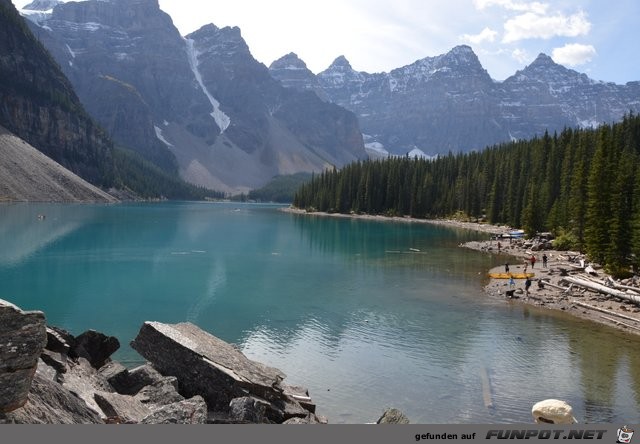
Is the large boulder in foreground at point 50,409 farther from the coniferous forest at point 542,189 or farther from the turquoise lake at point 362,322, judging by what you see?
the coniferous forest at point 542,189

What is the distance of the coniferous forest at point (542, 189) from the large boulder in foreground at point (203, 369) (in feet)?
143

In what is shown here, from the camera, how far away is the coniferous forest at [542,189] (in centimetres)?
5775

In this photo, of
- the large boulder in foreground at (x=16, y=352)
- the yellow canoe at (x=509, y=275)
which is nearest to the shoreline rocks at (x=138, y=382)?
the large boulder in foreground at (x=16, y=352)

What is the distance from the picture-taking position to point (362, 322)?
36.4 metres

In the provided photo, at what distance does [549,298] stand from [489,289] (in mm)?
5745

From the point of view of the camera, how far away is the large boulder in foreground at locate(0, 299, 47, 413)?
1079 centimetres

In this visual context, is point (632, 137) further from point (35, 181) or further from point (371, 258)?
point (35, 181)

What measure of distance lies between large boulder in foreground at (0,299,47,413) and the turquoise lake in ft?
38.8

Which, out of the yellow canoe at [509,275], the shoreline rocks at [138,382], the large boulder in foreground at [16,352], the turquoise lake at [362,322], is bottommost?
the turquoise lake at [362,322]

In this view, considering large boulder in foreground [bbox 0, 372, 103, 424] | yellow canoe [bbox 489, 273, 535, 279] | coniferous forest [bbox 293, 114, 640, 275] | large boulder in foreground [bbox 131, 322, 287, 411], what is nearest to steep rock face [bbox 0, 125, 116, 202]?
coniferous forest [bbox 293, 114, 640, 275]

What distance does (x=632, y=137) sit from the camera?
12431 cm

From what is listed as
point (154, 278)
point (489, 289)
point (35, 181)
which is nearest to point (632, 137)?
point (489, 289)

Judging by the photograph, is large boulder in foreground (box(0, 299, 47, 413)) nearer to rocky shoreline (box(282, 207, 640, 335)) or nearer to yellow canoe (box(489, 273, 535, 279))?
rocky shoreline (box(282, 207, 640, 335))

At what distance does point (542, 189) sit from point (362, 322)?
306ft
